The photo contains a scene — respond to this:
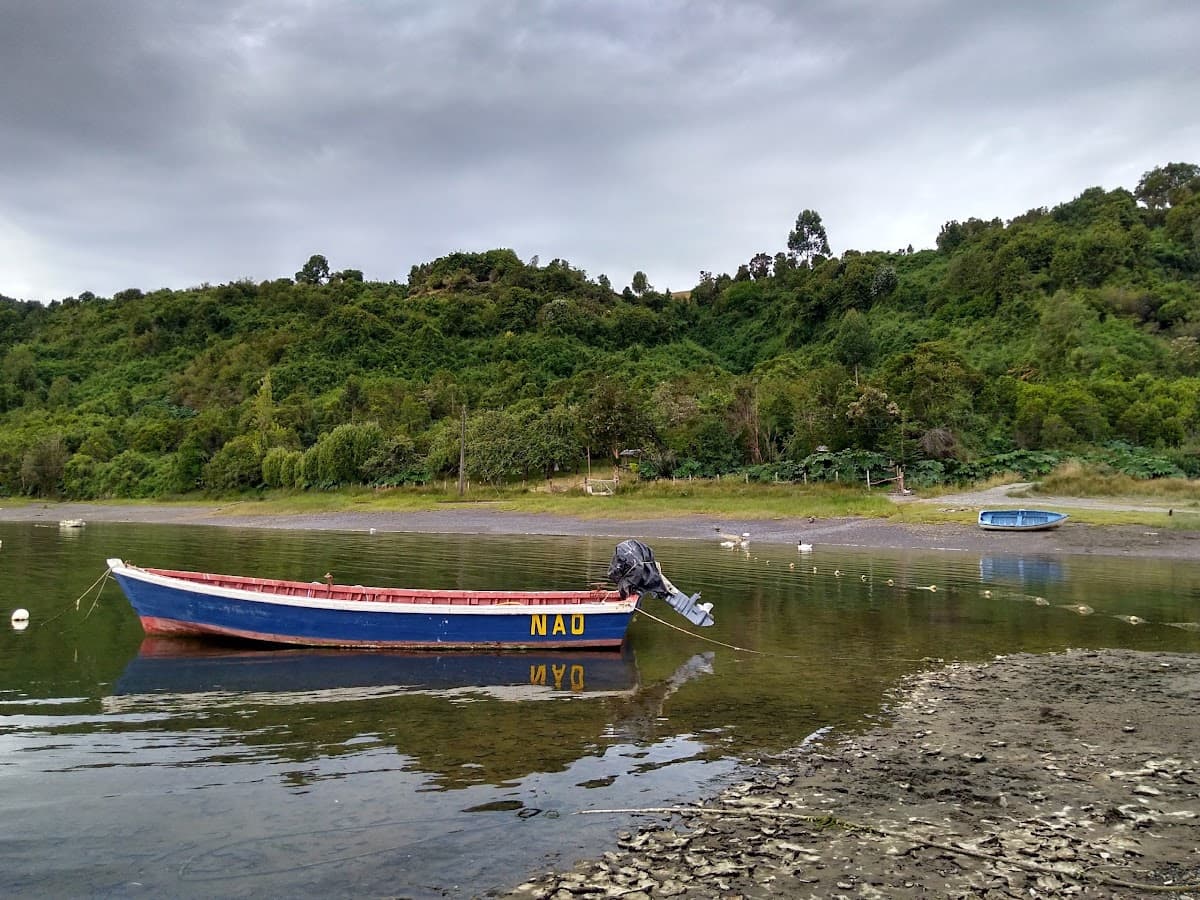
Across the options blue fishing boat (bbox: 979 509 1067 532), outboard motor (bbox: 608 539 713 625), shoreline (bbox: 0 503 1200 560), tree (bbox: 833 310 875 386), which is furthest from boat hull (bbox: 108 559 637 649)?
tree (bbox: 833 310 875 386)

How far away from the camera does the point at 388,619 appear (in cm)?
1739

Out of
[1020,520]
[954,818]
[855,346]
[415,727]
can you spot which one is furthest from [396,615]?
[855,346]

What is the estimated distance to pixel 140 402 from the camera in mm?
124250

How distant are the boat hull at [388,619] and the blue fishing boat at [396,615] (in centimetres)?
2

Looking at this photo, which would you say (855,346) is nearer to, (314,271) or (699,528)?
(699,528)

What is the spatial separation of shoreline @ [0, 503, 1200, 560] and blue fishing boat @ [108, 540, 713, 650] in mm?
26445

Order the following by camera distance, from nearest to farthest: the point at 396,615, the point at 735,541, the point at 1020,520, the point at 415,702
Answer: the point at 415,702, the point at 396,615, the point at 1020,520, the point at 735,541

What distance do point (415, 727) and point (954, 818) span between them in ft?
25.3

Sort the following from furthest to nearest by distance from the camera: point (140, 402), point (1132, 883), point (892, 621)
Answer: point (140, 402), point (892, 621), point (1132, 883)

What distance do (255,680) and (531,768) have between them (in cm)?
774

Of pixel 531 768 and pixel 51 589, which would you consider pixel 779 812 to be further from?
pixel 51 589

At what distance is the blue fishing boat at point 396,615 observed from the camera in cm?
1741

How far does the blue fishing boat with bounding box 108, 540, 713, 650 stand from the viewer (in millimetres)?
17406

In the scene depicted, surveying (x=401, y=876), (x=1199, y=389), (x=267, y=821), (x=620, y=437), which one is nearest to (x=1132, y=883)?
(x=401, y=876)
